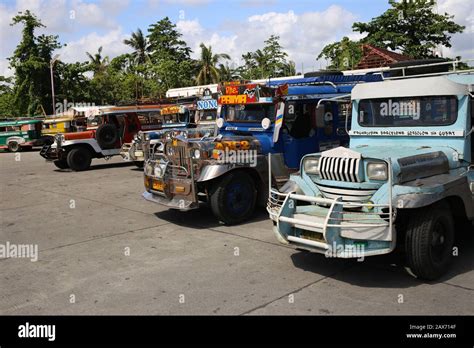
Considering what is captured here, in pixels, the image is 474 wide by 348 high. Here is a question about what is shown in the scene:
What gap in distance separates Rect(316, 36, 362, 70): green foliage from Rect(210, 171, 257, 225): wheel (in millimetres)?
18840

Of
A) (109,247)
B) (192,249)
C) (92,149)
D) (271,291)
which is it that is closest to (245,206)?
(192,249)

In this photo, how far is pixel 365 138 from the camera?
6328 mm

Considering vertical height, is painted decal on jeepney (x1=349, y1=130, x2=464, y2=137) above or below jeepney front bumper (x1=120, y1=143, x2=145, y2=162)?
above

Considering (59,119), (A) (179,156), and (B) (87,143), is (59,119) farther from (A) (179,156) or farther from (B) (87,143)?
(A) (179,156)

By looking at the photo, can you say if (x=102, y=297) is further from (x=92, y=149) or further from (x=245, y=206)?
(x=92, y=149)

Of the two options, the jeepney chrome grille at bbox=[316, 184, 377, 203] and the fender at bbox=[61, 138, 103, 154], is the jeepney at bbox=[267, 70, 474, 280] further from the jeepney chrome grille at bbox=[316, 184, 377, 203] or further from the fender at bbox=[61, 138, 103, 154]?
the fender at bbox=[61, 138, 103, 154]

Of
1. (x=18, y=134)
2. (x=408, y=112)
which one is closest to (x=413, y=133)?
(x=408, y=112)

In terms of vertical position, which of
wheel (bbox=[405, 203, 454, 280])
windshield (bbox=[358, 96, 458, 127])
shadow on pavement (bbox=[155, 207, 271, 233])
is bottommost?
shadow on pavement (bbox=[155, 207, 271, 233])

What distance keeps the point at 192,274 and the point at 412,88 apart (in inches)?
139

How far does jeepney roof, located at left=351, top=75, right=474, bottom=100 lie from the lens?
216 inches

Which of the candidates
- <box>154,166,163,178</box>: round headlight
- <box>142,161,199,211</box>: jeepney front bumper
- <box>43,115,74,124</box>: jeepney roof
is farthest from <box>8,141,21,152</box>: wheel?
<box>154,166,163,178</box>: round headlight

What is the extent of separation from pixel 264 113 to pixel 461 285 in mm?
4557

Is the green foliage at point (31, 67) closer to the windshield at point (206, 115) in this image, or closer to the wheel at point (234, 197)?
the windshield at point (206, 115)
